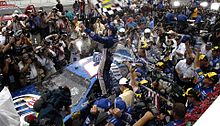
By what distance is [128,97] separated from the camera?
491cm

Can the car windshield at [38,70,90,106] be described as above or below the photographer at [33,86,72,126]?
below

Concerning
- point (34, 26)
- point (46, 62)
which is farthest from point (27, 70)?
point (34, 26)

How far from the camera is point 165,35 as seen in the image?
1023 centimetres

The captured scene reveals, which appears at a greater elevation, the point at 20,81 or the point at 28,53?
the point at 28,53

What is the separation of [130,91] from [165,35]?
218 inches

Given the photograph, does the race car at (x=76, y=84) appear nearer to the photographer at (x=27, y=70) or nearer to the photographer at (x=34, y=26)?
the photographer at (x=27, y=70)

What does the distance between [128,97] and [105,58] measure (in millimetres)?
1454

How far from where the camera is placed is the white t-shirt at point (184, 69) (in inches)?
243

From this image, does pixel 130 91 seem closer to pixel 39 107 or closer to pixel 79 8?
pixel 39 107

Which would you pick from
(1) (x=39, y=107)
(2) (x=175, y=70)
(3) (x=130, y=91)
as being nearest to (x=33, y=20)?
(2) (x=175, y=70)

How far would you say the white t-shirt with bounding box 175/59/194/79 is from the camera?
6.17 m

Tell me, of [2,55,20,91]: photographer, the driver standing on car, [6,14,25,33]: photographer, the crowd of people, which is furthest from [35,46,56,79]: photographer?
[6,14,25,33]: photographer

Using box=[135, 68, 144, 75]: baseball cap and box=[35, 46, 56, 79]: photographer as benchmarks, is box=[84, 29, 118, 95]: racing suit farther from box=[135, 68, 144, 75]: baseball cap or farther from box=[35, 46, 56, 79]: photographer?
box=[35, 46, 56, 79]: photographer

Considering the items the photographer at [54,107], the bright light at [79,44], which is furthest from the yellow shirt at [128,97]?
the bright light at [79,44]
